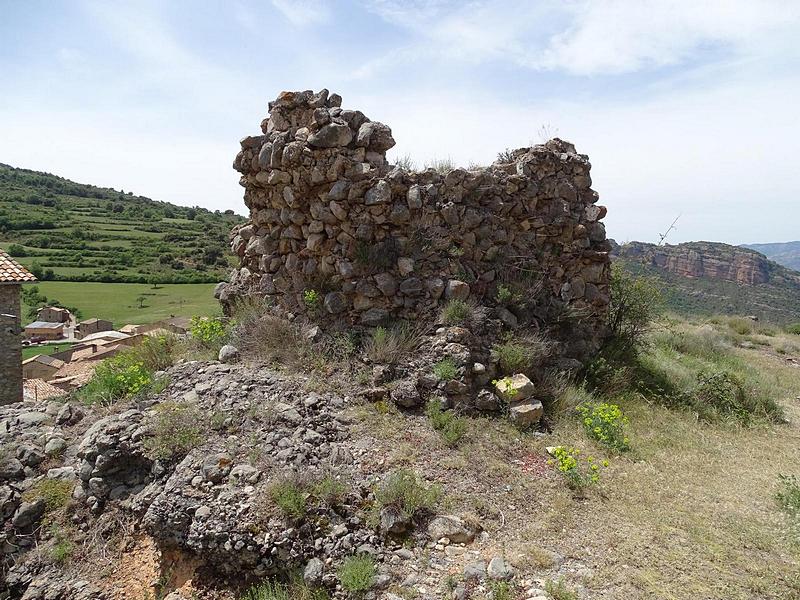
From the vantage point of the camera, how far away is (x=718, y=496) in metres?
4.68


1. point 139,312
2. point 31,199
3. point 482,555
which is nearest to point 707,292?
point 482,555

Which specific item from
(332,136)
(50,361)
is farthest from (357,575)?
(50,361)

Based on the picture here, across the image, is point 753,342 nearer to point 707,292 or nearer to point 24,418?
point 707,292

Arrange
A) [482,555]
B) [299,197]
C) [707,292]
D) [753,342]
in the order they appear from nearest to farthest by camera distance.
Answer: [482,555]
[299,197]
[753,342]
[707,292]

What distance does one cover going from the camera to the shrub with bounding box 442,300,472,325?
6.14m

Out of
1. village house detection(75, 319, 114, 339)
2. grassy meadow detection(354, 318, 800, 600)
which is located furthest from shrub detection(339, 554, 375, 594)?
village house detection(75, 319, 114, 339)

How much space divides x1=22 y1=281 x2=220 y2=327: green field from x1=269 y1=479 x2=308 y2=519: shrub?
35.3 metres

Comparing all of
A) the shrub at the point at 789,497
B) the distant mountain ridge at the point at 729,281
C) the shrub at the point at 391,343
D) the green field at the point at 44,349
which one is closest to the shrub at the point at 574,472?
the shrub at the point at 789,497

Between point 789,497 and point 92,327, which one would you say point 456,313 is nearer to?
point 789,497

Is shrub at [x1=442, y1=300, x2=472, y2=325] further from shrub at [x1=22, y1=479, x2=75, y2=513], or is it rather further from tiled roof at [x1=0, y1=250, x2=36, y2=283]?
tiled roof at [x1=0, y1=250, x2=36, y2=283]

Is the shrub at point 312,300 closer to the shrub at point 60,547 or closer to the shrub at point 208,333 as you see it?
the shrub at point 208,333

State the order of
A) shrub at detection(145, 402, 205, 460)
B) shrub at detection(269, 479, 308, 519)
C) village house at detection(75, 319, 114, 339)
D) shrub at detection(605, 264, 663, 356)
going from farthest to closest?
village house at detection(75, 319, 114, 339) → shrub at detection(605, 264, 663, 356) → shrub at detection(145, 402, 205, 460) → shrub at detection(269, 479, 308, 519)

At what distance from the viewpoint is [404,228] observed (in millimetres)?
6738

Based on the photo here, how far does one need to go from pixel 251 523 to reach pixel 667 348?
10.1m
